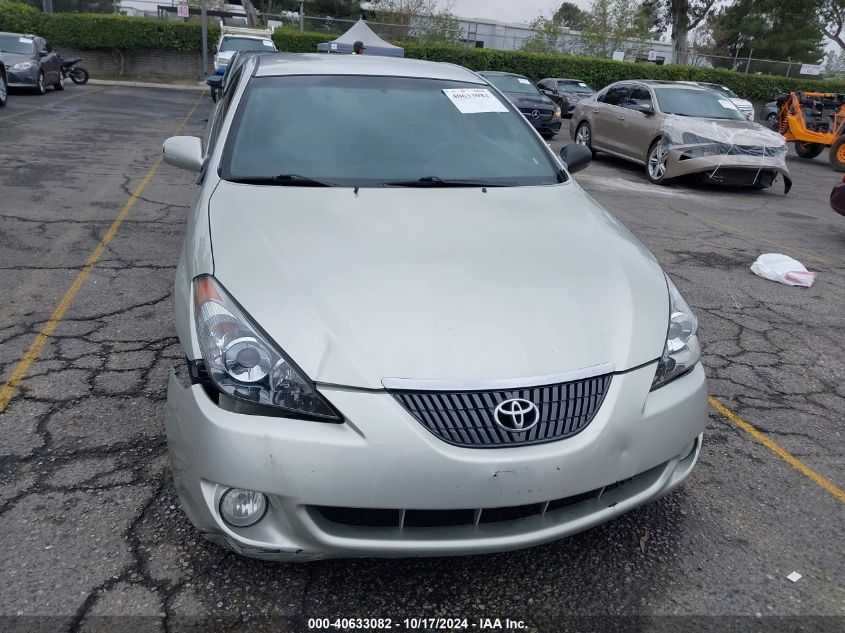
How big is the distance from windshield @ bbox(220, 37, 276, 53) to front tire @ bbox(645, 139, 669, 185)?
13.8m

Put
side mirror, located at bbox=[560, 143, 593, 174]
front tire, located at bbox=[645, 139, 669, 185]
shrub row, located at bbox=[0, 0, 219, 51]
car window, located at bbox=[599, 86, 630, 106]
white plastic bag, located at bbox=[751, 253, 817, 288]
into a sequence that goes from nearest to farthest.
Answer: side mirror, located at bbox=[560, 143, 593, 174] → white plastic bag, located at bbox=[751, 253, 817, 288] → front tire, located at bbox=[645, 139, 669, 185] → car window, located at bbox=[599, 86, 630, 106] → shrub row, located at bbox=[0, 0, 219, 51]

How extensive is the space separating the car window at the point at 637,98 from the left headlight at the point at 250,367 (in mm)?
10596

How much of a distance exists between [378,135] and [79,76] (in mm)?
23282

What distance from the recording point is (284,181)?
304cm

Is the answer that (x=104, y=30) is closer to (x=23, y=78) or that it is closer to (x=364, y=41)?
(x=364, y=41)

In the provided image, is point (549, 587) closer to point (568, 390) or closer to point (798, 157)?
point (568, 390)

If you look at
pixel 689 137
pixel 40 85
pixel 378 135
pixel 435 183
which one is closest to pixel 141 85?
pixel 40 85

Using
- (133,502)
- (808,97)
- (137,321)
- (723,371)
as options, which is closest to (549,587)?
(133,502)

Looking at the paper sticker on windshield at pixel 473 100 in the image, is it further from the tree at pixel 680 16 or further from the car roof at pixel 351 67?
the tree at pixel 680 16

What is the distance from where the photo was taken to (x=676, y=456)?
88.3 inches

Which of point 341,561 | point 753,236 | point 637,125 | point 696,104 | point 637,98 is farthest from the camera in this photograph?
point 637,98

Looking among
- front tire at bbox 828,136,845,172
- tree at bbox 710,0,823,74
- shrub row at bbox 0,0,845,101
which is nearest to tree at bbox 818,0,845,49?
tree at bbox 710,0,823,74

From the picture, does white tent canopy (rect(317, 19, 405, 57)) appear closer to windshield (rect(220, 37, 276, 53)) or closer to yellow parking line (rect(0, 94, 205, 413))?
windshield (rect(220, 37, 276, 53))

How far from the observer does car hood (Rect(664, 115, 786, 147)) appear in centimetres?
1000
